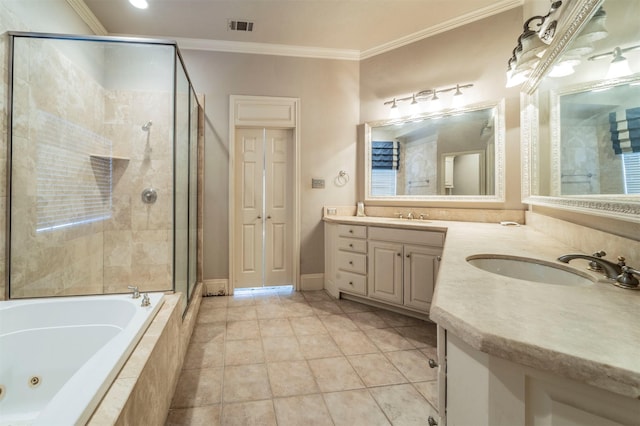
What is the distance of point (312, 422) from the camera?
142 centimetres

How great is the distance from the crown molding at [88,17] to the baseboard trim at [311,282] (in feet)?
10.6

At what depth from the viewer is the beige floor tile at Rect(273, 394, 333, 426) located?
4.66ft

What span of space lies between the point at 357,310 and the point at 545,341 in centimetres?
240

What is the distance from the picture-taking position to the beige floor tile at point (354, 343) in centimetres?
207

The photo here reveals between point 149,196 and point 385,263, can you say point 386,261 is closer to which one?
point 385,263

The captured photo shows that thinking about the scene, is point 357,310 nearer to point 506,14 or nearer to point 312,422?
point 312,422

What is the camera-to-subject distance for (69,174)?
7.00ft

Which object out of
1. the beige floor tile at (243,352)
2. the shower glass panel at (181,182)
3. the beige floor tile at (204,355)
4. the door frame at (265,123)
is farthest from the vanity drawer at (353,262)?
the shower glass panel at (181,182)

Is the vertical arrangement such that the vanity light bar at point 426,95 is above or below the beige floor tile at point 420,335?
above

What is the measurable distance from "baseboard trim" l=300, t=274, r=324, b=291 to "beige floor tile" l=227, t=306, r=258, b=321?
692mm

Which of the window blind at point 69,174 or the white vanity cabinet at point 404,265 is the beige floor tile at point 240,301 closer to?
the white vanity cabinet at point 404,265

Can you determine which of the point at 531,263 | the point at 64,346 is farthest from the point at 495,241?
the point at 64,346

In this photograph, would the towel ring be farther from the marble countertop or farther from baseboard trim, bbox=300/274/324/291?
the marble countertop

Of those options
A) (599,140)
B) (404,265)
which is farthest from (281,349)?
(599,140)
